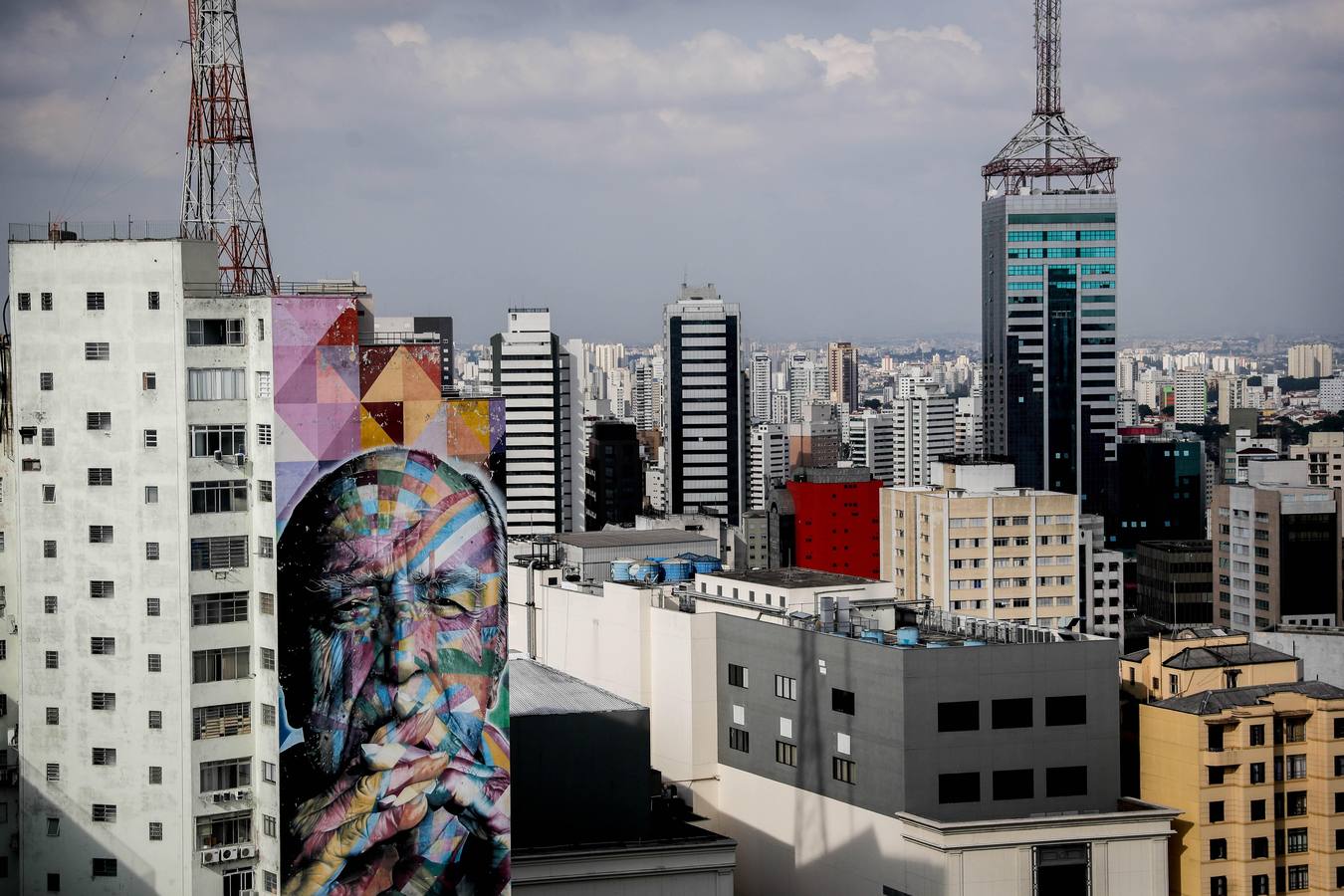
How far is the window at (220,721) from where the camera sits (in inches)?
850

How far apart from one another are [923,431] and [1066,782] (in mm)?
92229

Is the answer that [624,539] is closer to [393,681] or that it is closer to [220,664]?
[393,681]

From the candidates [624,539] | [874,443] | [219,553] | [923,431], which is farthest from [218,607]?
[874,443]

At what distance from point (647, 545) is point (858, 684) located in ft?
43.3

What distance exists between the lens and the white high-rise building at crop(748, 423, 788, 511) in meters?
110

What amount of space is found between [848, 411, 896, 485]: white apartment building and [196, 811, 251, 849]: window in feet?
336

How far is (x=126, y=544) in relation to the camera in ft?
70.6

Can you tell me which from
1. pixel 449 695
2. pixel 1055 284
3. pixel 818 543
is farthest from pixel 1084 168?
pixel 449 695

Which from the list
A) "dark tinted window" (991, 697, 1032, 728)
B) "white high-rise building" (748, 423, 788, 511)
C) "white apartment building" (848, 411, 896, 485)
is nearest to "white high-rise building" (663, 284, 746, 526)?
"white high-rise building" (748, 423, 788, 511)

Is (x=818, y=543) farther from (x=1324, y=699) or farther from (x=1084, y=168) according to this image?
(x=1324, y=699)

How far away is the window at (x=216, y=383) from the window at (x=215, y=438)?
0.33 meters

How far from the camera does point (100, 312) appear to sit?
21.5 metres

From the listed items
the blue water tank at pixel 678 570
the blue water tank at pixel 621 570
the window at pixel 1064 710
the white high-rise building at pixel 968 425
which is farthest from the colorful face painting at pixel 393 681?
the white high-rise building at pixel 968 425

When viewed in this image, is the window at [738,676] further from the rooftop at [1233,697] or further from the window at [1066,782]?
the rooftop at [1233,697]
